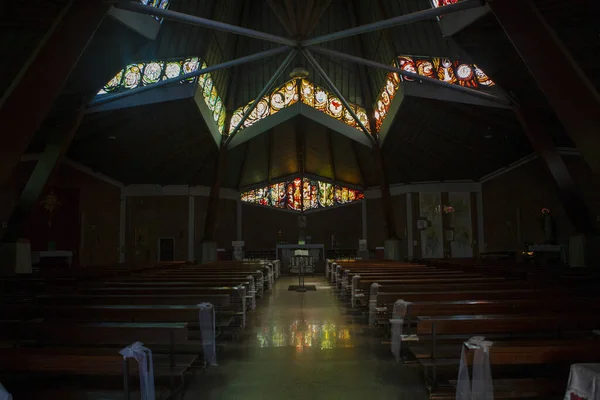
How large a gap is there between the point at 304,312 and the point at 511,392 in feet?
16.3

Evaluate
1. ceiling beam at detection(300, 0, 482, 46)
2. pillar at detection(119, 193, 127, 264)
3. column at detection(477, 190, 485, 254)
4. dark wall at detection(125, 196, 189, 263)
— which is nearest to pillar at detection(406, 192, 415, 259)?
column at detection(477, 190, 485, 254)

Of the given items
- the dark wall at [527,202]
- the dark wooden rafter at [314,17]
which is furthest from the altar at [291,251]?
the dark wooden rafter at [314,17]

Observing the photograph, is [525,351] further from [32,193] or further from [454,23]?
[32,193]

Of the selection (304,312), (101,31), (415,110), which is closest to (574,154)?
(415,110)

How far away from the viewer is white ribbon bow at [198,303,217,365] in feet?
13.8

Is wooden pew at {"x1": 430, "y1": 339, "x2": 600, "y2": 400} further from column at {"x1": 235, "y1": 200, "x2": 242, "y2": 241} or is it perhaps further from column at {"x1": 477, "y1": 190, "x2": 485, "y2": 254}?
column at {"x1": 235, "y1": 200, "x2": 242, "y2": 241}

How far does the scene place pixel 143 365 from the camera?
2.74 metres

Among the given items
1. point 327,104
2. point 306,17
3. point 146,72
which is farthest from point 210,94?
point 306,17

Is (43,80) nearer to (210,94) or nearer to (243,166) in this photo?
(210,94)

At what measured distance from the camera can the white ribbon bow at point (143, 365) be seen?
8.77ft

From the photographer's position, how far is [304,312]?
790 centimetres

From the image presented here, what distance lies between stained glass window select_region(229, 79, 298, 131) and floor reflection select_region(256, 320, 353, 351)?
14.7m

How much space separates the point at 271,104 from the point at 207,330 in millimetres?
17147

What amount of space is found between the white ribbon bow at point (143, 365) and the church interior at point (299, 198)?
22 mm
